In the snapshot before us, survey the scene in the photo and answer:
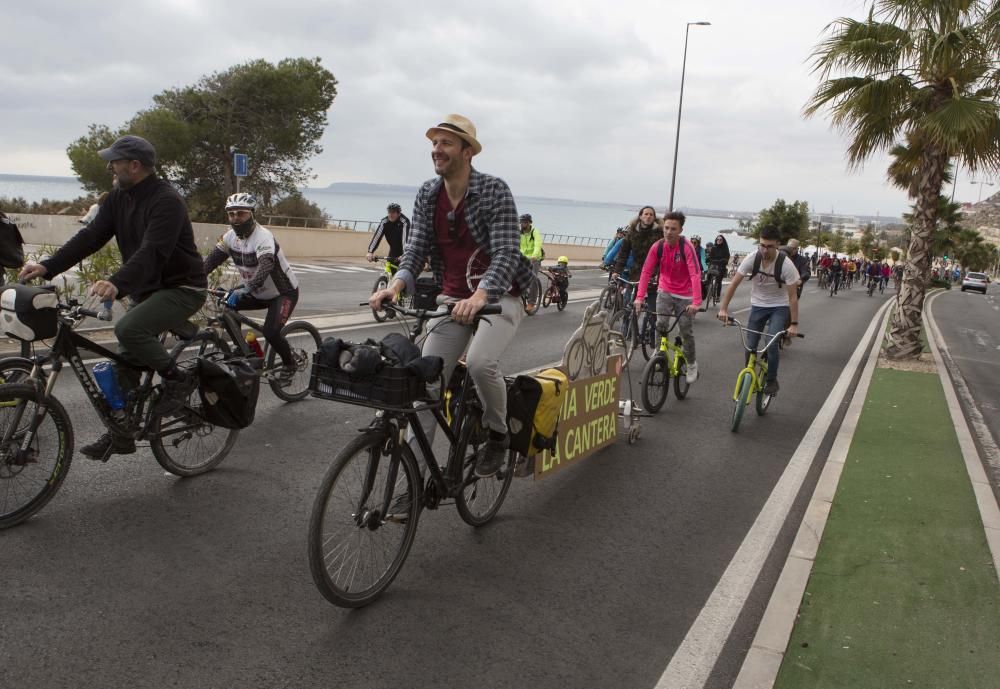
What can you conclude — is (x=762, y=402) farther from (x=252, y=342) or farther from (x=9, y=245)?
(x=9, y=245)

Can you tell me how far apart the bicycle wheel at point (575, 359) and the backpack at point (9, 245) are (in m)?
4.51

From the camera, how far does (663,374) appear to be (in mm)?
8352

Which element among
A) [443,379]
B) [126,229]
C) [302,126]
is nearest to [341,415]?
[126,229]

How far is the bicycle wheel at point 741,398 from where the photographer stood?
769 centimetres

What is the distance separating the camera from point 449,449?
413 centimetres

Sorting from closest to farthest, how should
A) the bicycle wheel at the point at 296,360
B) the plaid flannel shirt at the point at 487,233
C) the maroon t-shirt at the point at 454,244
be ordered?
the plaid flannel shirt at the point at 487,233
the maroon t-shirt at the point at 454,244
the bicycle wheel at the point at 296,360

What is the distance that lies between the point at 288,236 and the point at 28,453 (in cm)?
2916

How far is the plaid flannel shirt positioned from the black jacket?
1407mm

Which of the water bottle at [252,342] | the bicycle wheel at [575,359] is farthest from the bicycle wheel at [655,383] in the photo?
the water bottle at [252,342]

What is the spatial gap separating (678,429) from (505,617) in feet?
14.4

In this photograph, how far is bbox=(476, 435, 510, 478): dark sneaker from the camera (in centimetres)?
434

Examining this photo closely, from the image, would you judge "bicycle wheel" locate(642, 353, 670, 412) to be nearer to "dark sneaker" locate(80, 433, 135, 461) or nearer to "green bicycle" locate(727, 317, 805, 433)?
"green bicycle" locate(727, 317, 805, 433)

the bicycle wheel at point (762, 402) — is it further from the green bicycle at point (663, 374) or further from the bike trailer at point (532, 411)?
the bike trailer at point (532, 411)

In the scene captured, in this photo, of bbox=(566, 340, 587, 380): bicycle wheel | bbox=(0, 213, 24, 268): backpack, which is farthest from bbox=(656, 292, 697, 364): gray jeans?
bbox=(0, 213, 24, 268): backpack
